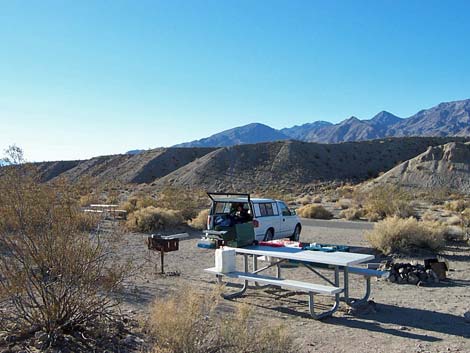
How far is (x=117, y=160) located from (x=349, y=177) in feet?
147

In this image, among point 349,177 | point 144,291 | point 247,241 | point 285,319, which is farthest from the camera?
point 349,177

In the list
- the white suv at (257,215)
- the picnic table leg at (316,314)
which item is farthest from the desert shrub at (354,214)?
the picnic table leg at (316,314)

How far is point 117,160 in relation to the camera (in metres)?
98.8

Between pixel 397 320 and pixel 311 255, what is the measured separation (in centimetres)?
178

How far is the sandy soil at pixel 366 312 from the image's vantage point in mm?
7156

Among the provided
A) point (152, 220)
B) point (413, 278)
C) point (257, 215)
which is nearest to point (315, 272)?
point (413, 278)

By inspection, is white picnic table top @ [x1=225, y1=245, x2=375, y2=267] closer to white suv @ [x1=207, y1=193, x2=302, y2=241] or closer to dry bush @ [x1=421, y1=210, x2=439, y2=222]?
white suv @ [x1=207, y1=193, x2=302, y2=241]

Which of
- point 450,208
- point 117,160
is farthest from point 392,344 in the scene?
point 117,160

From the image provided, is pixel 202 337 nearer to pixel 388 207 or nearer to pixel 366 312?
pixel 366 312

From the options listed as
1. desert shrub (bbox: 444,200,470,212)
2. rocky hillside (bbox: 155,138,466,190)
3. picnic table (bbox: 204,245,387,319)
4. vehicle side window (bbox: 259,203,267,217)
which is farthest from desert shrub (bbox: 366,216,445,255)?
rocky hillside (bbox: 155,138,466,190)

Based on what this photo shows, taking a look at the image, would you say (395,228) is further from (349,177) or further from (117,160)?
(117,160)

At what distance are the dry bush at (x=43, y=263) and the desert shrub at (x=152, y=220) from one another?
15.2 metres

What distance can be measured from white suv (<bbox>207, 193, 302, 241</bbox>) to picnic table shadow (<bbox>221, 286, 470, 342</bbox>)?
5531 millimetres

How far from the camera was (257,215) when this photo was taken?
15773mm
